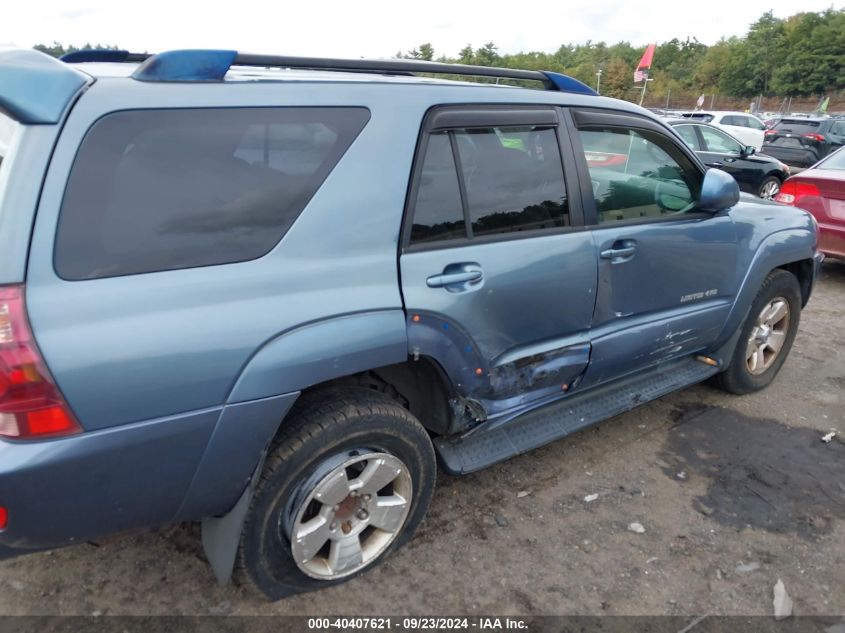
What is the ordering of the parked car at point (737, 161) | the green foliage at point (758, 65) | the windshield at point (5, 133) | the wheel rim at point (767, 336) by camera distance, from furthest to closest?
the green foliage at point (758, 65), the parked car at point (737, 161), the wheel rim at point (767, 336), the windshield at point (5, 133)

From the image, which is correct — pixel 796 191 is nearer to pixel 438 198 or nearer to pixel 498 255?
pixel 498 255

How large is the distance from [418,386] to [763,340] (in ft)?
8.81

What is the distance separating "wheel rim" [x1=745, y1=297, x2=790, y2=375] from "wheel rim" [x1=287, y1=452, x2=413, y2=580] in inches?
107

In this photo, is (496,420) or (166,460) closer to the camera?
(166,460)

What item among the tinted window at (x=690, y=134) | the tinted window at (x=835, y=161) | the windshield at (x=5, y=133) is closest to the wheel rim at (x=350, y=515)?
the windshield at (x=5, y=133)

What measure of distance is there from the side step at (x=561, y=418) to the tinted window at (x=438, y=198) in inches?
36.2

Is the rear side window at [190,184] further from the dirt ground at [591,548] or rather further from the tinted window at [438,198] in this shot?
the dirt ground at [591,548]

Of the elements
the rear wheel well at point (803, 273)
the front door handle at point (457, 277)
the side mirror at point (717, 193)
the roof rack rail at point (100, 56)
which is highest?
the roof rack rail at point (100, 56)

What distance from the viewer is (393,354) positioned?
2170mm

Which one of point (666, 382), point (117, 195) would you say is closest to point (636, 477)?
point (666, 382)

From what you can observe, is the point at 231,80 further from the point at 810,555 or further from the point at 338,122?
the point at 810,555

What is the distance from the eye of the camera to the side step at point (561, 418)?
270cm

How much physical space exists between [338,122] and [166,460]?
3.91 ft

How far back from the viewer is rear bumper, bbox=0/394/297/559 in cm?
163
